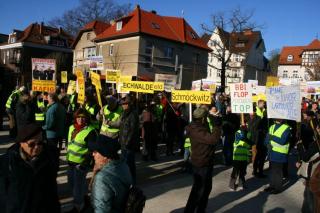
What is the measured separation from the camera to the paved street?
7270mm

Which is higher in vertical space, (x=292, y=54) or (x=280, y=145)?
(x=292, y=54)

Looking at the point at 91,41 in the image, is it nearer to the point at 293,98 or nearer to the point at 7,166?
the point at 293,98

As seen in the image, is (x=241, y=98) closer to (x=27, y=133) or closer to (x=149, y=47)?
(x=27, y=133)

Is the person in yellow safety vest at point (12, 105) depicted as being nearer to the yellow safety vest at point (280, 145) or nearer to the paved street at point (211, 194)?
the paved street at point (211, 194)

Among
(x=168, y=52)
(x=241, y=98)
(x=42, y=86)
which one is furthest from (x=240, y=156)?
(x=168, y=52)

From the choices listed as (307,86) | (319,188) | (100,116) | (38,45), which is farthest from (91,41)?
(319,188)

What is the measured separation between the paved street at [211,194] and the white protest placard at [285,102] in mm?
1819

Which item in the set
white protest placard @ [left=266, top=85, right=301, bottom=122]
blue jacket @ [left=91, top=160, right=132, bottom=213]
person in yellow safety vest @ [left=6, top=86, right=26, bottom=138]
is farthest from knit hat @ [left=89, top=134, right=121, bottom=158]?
person in yellow safety vest @ [left=6, top=86, right=26, bottom=138]

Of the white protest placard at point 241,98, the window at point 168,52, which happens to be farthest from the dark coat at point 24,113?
the window at point 168,52

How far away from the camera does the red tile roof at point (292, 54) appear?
89875mm

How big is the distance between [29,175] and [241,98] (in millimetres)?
5944

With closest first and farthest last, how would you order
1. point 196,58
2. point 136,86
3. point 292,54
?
point 136,86
point 196,58
point 292,54

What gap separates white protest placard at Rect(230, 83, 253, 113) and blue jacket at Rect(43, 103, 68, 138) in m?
3.81

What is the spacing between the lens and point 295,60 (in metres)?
90.2
